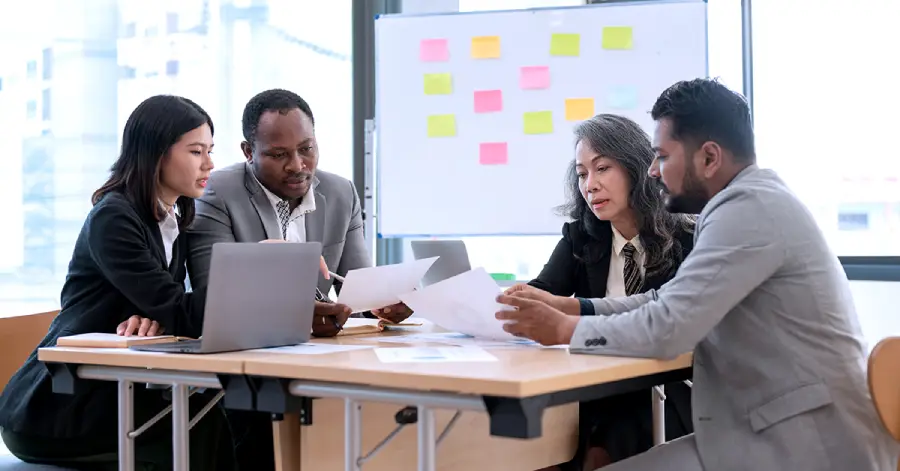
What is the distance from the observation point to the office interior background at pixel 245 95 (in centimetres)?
364

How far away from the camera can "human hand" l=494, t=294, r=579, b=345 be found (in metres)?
1.96

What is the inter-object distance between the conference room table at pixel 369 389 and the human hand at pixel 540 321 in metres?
0.04

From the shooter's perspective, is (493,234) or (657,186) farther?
(493,234)

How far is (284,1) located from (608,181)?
2.33 m

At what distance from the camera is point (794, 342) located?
1.85m

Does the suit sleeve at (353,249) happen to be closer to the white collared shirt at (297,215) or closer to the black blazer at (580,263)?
the white collared shirt at (297,215)

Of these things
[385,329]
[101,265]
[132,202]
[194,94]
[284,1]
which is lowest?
[385,329]

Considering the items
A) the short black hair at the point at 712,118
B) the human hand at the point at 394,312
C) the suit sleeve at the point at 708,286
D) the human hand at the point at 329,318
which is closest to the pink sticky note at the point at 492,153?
the human hand at the point at 394,312

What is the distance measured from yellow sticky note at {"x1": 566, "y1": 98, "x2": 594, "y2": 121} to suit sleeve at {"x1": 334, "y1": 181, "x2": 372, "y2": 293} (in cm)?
112

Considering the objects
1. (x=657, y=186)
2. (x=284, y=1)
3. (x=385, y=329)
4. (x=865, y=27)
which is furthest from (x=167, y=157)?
(x=865, y=27)

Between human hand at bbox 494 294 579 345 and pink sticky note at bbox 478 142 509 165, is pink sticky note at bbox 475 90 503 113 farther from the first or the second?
human hand at bbox 494 294 579 345

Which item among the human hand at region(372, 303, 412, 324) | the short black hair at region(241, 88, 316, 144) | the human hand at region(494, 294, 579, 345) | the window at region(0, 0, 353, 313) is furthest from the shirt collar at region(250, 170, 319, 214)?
the human hand at region(494, 294, 579, 345)

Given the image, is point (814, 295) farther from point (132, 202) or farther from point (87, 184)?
point (87, 184)

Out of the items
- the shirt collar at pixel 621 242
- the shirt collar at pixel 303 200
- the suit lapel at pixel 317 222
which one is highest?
the shirt collar at pixel 303 200
